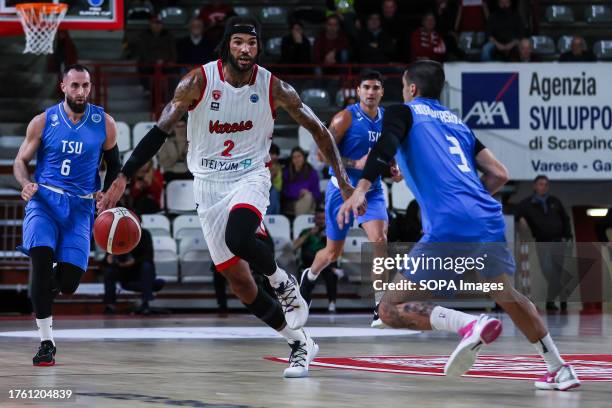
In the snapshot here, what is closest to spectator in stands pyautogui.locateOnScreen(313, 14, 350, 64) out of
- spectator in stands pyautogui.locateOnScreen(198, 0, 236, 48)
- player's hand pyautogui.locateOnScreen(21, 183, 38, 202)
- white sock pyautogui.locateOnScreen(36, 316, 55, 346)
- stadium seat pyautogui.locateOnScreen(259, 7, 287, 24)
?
spectator in stands pyautogui.locateOnScreen(198, 0, 236, 48)

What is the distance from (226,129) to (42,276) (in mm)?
1941

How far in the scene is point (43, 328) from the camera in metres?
8.96

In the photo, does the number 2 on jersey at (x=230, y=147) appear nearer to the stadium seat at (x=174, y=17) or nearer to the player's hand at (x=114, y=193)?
the player's hand at (x=114, y=193)

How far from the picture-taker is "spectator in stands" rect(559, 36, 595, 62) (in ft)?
68.4

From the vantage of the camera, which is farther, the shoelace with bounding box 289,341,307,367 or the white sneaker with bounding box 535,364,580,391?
the shoelace with bounding box 289,341,307,367

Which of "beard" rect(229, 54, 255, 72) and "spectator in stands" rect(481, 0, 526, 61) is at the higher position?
"spectator in stands" rect(481, 0, 526, 61)

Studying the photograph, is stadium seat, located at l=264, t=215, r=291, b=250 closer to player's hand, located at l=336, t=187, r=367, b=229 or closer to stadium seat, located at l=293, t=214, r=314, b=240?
stadium seat, located at l=293, t=214, r=314, b=240

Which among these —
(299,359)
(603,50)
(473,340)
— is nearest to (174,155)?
(603,50)

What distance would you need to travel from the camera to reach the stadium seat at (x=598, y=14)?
23688mm

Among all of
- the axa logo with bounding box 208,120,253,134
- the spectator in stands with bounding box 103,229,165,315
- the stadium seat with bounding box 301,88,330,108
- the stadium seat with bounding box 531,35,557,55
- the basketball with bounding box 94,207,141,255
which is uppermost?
the stadium seat with bounding box 531,35,557,55

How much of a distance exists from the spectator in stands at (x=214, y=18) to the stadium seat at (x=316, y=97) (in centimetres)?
223

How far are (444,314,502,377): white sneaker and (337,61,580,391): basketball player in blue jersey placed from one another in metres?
0.21

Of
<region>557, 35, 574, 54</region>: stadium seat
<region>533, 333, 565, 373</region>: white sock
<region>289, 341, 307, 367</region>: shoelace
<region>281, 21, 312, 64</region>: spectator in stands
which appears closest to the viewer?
<region>533, 333, 565, 373</region>: white sock

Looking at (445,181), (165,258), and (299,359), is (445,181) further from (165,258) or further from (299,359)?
(165,258)
